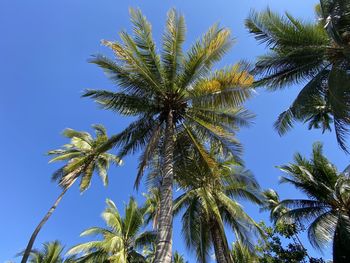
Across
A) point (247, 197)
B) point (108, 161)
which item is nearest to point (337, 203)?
point (247, 197)

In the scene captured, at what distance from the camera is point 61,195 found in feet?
64.3

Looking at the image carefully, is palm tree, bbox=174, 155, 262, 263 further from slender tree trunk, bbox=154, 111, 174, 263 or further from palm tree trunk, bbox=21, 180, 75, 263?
palm tree trunk, bbox=21, 180, 75, 263

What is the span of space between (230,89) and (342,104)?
412cm

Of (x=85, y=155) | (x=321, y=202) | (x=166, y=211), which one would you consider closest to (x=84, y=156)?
(x=85, y=155)

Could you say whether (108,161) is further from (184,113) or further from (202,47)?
(202,47)

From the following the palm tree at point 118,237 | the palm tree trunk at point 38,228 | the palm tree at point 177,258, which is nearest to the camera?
the palm tree trunk at point 38,228

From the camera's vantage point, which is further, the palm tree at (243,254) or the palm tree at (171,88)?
the palm tree at (243,254)

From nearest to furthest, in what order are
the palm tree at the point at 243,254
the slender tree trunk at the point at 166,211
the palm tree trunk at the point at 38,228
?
the slender tree trunk at the point at 166,211 → the palm tree trunk at the point at 38,228 → the palm tree at the point at 243,254

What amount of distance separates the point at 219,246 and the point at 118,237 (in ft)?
21.7

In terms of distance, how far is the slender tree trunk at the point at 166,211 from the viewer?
28.1 ft

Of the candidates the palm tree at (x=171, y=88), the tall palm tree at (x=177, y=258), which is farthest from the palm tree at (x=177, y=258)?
the palm tree at (x=171, y=88)

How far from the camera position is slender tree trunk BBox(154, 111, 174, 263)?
28.1ft

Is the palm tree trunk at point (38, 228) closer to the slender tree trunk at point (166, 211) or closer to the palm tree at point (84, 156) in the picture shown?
the palm tree at point (84, 156)

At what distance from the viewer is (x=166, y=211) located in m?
9.65
